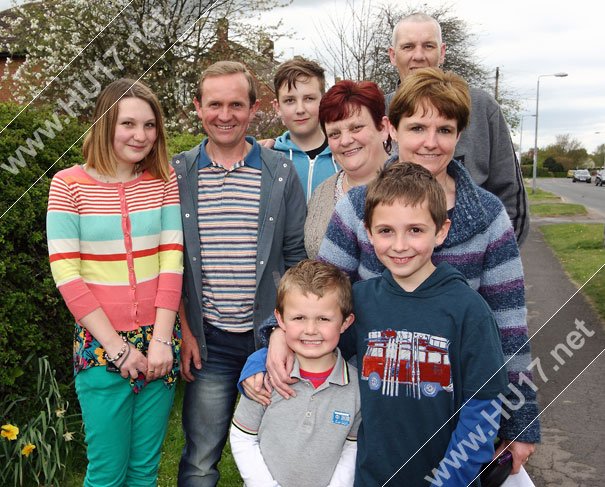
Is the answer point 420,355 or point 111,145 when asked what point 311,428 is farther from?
point 111,145

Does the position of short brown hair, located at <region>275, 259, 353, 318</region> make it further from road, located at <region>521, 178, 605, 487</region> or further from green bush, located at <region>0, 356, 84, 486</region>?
green bush, located at <region>0, 356, 84, 486</region>

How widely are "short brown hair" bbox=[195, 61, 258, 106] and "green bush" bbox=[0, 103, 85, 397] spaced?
0.82 metres

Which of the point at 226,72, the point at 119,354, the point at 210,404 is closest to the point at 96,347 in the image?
the point at 119,354

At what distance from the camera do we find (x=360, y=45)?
8453mm

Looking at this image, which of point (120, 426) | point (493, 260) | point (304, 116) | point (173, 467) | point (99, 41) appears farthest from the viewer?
point (173, 467)

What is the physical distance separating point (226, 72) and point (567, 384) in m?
1.60

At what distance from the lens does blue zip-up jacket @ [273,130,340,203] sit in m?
2.77

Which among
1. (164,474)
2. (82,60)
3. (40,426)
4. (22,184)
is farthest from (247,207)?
(164,474)

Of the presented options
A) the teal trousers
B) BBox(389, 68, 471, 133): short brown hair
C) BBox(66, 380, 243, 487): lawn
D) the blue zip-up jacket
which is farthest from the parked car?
BBox(66, 380, 243, 487): lawn

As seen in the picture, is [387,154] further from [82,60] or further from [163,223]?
[82,60]

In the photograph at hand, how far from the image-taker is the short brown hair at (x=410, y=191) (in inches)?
64.4

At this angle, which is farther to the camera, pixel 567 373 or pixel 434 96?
pixel 434 96

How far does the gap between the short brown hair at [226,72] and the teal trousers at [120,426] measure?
0.99 meters

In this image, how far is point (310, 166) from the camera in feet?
9.27
